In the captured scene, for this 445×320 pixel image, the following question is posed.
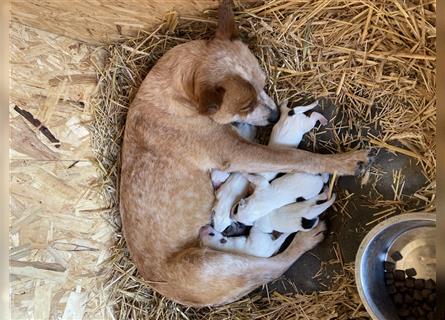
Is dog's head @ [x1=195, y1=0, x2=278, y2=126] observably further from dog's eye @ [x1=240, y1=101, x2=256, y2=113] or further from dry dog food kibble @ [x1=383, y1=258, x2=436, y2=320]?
dry dog food kibble @ [x1=383, y1=258, x2=436, y2=320]

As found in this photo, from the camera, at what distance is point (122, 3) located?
158 inches

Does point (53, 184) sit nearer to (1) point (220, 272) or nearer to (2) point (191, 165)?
(2) point (191, 165)

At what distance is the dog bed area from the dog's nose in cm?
24

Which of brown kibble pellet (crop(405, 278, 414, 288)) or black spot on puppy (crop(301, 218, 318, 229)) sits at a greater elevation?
black spot on puppy (crop(301, 218, 318, 229))

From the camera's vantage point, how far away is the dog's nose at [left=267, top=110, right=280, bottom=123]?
397 cm

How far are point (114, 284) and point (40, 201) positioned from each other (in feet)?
2.77

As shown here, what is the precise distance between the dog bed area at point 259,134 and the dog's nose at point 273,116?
236mm

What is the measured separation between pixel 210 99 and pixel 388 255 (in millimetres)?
1511

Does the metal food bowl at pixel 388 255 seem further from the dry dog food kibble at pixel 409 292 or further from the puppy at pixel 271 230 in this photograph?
the puppy at pixel 271 230

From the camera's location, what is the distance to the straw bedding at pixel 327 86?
3646mm

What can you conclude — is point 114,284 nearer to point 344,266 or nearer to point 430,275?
point 344,266

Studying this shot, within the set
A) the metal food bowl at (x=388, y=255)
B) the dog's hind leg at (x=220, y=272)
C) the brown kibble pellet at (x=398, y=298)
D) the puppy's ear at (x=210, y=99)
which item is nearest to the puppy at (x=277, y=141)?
the dog's hind leg at (x=220, y=272)

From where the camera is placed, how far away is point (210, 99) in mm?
3510

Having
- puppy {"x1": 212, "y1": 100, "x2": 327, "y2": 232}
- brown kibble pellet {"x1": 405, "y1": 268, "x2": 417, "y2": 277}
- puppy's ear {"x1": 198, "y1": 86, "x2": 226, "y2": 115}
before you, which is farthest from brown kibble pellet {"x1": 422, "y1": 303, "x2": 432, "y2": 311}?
puppy's ear {"x1": 198, "y1": 86, "x2": 226, "y2": 115}
